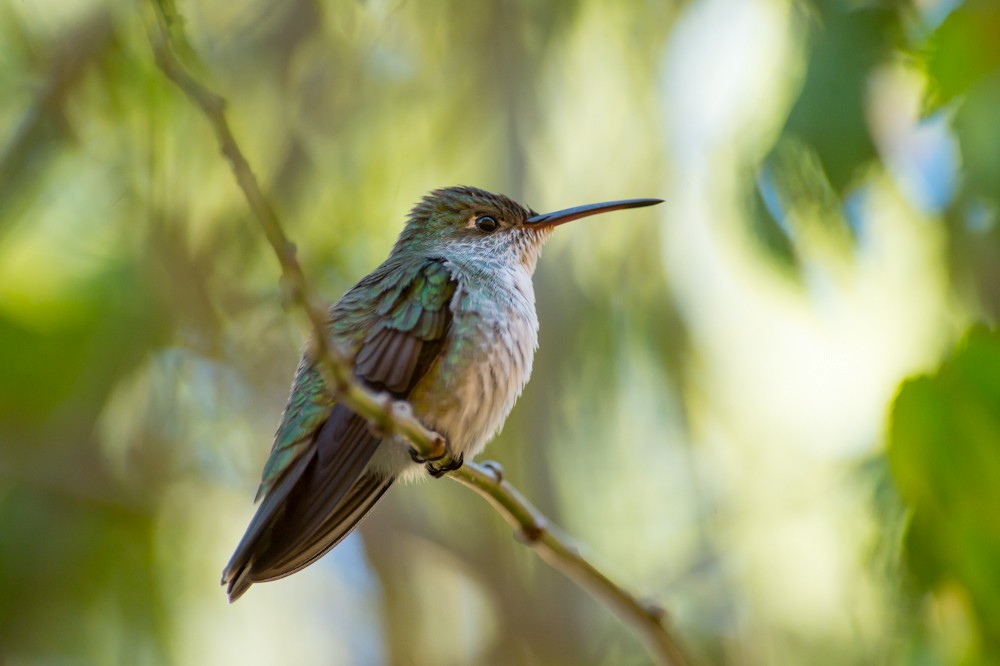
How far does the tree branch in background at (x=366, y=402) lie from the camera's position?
133cm

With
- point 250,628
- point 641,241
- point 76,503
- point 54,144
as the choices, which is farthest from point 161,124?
point 250,628

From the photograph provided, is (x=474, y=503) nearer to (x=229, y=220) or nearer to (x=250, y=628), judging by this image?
(x=250, y=628)

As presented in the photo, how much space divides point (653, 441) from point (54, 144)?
2.82m

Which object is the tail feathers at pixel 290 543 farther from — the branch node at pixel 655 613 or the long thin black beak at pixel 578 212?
the long thin black beak at pixel 578 212

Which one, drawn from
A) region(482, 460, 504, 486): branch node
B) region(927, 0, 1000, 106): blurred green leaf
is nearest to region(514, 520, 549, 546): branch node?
region(482, 460, 504, 486): branch node

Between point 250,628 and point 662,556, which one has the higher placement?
point 662,556

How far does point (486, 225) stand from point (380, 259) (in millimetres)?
979

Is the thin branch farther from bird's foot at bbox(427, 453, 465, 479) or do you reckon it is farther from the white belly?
the white belly

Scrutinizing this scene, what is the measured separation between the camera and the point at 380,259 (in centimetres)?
427

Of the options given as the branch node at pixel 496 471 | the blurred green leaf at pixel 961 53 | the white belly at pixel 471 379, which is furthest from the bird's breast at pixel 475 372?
the blurred green leaf at pixel 961 53

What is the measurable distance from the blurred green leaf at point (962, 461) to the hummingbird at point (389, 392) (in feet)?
3.50

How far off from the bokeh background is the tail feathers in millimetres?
666

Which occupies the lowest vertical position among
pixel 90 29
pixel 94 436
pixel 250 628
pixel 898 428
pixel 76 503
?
pixel 250 628

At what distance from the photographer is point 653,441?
15.3 feet
